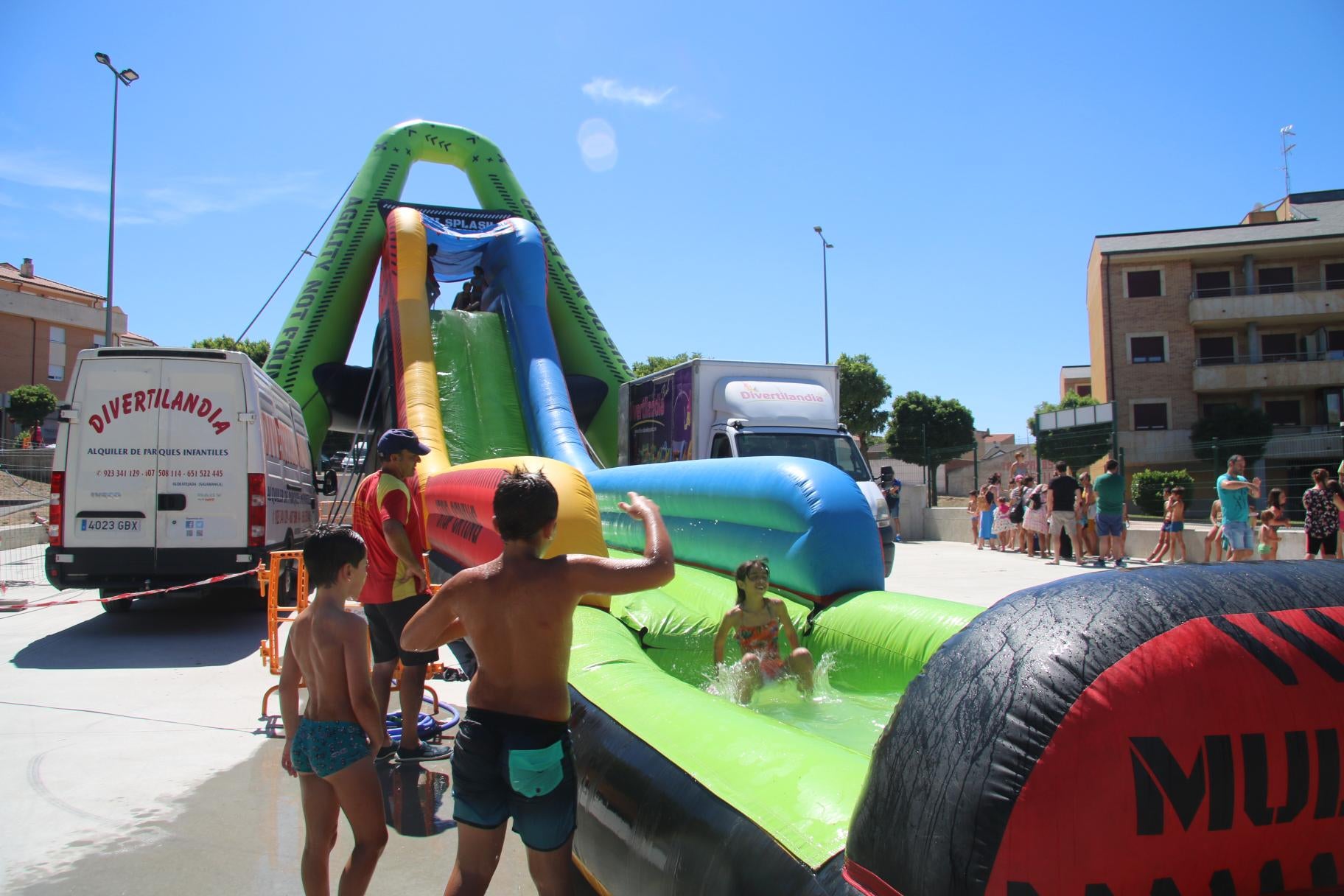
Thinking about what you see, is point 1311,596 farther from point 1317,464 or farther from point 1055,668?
point 1317,464

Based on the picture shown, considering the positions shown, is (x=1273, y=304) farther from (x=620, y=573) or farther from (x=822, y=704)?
(x=620, y=573)

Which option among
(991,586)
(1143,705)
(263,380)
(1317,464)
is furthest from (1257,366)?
(1143,705)

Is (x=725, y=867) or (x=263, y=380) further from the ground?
(x=263, y=380)

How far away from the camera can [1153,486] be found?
21.7 m

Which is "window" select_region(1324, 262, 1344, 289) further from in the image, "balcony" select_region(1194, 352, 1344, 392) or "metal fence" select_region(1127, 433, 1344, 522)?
"metal fence" select_region(1127, 433, 1344, 522)

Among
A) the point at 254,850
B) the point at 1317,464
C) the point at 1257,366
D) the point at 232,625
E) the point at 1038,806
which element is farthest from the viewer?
the point at 1257,366

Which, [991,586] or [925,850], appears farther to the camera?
[991,586]

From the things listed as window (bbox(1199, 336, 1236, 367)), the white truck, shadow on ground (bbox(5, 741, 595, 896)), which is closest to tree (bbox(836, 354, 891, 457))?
window (bbox(1199, 336, 1236, 367))

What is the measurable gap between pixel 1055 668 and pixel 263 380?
8389 mm

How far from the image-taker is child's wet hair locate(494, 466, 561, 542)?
2391mm

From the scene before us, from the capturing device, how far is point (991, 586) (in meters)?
10.7

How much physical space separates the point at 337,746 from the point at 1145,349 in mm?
34704

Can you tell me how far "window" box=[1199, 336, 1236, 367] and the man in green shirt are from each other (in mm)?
23706

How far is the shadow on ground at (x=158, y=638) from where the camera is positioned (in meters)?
6.63
